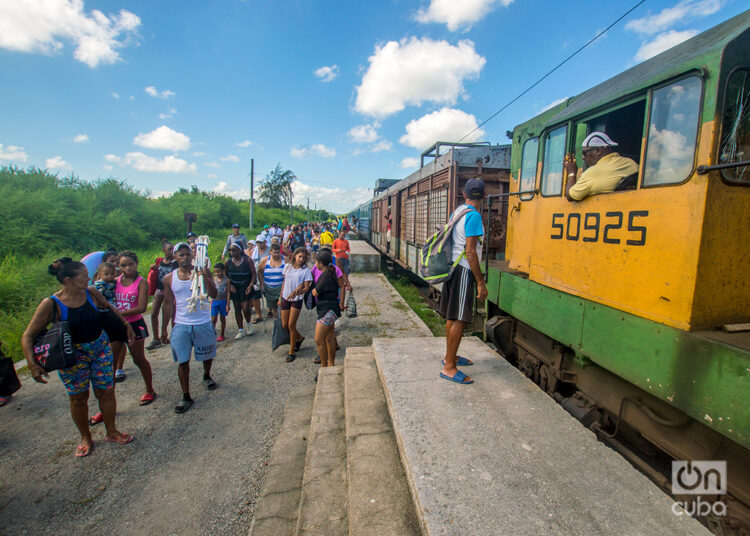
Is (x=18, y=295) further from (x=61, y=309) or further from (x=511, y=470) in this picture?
(x=511, y=470)

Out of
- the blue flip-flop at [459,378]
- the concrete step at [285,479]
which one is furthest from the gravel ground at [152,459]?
the blue flip-flop at [459,378]

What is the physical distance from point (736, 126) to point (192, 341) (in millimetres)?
4826

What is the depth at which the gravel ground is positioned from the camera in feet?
8.14

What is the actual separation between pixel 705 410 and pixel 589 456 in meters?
0.66

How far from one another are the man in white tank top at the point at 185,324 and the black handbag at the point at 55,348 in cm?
106

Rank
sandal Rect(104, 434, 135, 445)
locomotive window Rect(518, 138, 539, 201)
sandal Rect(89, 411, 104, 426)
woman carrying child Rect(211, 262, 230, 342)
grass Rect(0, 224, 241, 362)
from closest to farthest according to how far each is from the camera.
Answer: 1. sandal Rect(104, 434, 135, 445)
2. sandal Rect(89, 411, 104, 426)
3. locomotive window Rect(518, 138, 539, 201)
4. woman carrying child Rect(211, 262, 230, 342)
5. grass Rect(0, 224, 241, 362)

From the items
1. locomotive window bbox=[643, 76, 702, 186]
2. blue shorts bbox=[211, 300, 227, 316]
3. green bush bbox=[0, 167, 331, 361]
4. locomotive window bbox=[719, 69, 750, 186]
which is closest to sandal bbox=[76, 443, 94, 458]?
blue shorts bbox=[211, 300, 227, 316]

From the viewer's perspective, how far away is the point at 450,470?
200cm

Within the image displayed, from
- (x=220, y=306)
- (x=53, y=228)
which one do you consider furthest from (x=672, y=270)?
(x=53, y=228)

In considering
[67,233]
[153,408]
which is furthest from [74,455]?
[67,233]

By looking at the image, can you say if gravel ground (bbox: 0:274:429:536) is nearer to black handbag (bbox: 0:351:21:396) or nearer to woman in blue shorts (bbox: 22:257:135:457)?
woman in blue shorts (bbox: 22:257:135:457)

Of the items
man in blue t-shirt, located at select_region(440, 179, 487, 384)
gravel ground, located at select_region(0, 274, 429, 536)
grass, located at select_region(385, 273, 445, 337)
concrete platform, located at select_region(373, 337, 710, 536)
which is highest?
man in blue t-shirt, located at select_region(440, 179, 487, 384)

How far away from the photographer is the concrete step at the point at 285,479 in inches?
90.0

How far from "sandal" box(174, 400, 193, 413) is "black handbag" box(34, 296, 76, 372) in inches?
49.7
